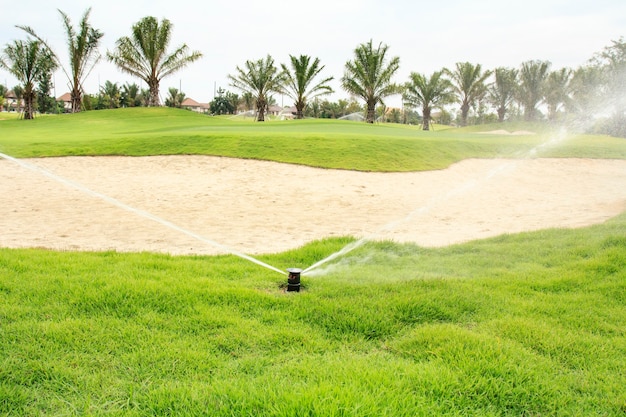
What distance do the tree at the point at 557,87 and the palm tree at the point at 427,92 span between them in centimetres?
1514

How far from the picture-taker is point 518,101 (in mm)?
62219

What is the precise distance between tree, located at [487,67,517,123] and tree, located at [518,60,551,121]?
1397mm

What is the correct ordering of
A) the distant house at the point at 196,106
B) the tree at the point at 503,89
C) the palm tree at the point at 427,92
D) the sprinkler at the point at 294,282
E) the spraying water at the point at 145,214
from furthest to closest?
the distant house at the point at 196,106 < the tree at the point at 503,89 < the palm tree at the point at 427,92 < the spraying water at the point at 145,214 < the sprinkler at the point at 294,282

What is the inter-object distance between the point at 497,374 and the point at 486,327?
62cm

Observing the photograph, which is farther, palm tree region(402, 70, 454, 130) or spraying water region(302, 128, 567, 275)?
palm tree region(402, 70, 454, 130)

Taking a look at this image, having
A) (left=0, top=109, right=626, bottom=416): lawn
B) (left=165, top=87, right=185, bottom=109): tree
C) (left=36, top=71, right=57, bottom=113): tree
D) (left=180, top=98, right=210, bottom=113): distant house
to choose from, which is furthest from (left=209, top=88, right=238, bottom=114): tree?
(left=0, top=109, right=626, bottom=416): lawn

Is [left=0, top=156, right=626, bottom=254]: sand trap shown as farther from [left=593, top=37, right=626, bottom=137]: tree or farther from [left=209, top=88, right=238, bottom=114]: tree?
[left=209, top=88, right=238, bottom=114]: tree

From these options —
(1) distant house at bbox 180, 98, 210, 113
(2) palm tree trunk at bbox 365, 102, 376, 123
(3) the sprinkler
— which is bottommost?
(3) the sprinkler

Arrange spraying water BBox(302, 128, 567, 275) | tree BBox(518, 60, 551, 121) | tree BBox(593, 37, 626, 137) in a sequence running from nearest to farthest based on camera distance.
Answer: spraying water BBox(302, 128, 567, 275) < tree BBox(593, 37, 626, 137) < tree BBox(518, 60, 551, 121)

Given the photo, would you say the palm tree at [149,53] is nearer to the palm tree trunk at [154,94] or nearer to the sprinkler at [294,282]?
the palm tree trunk at [154,94]

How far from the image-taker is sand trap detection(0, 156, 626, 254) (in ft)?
21.7

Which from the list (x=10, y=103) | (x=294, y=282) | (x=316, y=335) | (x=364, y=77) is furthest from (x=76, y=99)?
(x=10, y=103)

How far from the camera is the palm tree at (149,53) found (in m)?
37.2

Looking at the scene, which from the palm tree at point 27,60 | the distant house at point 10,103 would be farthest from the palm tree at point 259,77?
the distant house at point 10,103
